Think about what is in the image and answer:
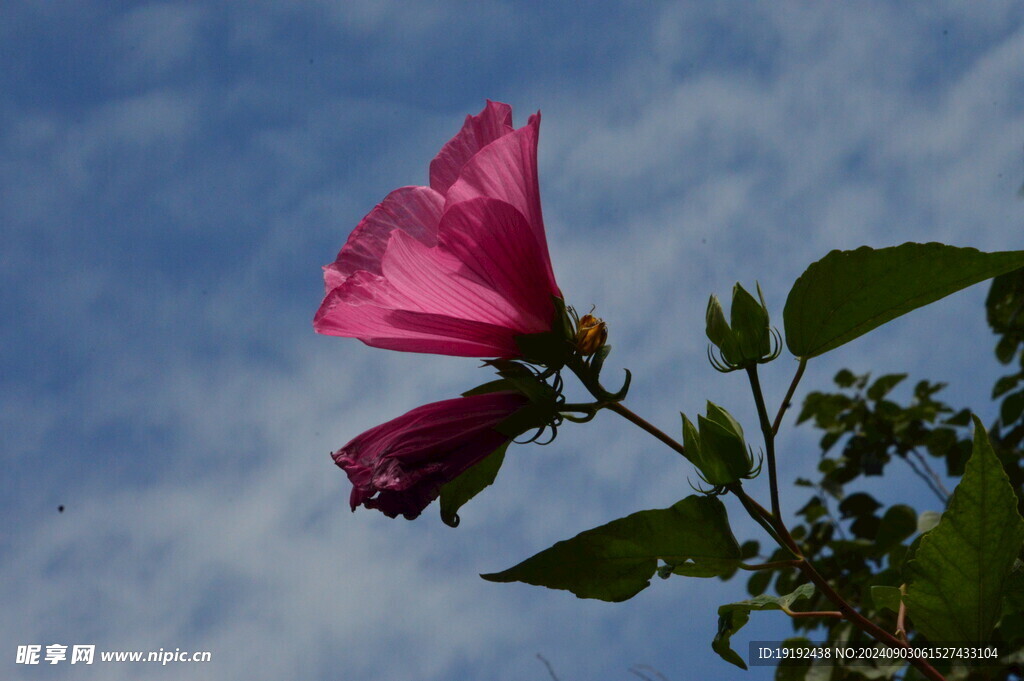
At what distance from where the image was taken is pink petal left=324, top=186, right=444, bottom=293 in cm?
92

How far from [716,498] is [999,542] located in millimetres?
281

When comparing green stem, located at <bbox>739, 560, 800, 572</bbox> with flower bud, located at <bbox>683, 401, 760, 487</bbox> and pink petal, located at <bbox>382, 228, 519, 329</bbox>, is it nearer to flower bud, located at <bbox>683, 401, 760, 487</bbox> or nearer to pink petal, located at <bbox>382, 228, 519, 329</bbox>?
flower bud, located at <bbox>683, 401, 760, 487</bbox>

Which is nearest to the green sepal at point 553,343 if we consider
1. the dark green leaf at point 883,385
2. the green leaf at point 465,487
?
the green leaf at point 465,487

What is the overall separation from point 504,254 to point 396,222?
15cm

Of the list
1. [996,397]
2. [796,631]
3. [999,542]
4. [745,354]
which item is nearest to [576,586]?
[745,354]

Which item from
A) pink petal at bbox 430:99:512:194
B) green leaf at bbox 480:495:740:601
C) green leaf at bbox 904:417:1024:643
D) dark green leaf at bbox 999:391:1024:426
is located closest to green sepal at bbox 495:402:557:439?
green leaf at bbox 480:495:740:601

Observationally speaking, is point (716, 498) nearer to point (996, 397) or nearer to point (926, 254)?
Answer: point (926, 254)

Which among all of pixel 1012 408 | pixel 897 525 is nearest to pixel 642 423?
pixel 897 525

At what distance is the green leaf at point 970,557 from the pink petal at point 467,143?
54 centimetres

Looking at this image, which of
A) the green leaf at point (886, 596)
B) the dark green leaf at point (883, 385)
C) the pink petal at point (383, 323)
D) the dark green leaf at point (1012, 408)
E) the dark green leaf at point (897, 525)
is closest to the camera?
the pink petal at point (383, 323)

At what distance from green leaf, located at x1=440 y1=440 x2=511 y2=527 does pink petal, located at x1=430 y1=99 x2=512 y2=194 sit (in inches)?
11.7

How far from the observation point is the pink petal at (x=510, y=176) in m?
0.83

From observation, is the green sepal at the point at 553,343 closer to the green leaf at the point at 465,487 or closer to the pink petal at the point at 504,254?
the pink petal at the point at 504,254

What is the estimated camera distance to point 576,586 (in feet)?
2.95
